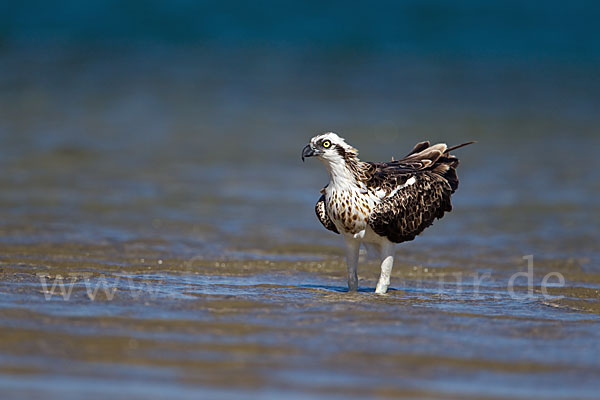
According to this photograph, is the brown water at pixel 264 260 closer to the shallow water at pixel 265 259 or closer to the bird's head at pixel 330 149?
the shallow water at pixel 265 259

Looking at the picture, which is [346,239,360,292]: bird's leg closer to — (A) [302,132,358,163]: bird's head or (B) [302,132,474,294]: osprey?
(B) [302,132,474,294]: osprey

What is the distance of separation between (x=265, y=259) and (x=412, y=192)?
7.13 ft

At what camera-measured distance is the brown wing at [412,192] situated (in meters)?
7.24

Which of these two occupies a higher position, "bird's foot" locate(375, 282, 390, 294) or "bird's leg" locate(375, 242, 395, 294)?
"bird's leg" locate(375, 242, 395, 294)

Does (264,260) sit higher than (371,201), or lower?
lower

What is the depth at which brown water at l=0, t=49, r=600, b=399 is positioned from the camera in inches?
204

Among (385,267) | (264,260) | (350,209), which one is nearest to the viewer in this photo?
(350,209)

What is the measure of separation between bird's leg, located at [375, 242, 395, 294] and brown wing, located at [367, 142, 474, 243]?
4.7 inches

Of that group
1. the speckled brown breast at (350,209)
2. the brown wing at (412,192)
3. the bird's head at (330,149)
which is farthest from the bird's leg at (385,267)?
the bird's head at (330,149)

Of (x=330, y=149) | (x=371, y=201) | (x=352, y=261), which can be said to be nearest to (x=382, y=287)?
(x=352, y=261)

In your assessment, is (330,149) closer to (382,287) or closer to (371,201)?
(371,201)

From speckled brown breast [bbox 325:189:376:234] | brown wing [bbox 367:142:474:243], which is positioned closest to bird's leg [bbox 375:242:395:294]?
brown wing [bbox 367:142:474:243]

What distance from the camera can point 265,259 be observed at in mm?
9148

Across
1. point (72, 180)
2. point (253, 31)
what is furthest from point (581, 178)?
point (253, 31)
